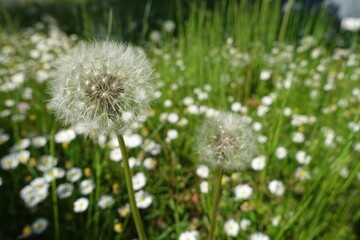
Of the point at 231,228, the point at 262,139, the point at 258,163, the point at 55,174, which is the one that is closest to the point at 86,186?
the point at 55,174

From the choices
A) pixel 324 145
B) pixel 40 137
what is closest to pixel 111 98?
pixel 40 137

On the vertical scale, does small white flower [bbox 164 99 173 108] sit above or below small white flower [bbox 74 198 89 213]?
above

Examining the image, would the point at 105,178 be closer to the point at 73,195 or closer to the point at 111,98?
the point at 73,195

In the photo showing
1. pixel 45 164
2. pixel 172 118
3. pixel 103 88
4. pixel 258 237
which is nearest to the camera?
pixel 103 88

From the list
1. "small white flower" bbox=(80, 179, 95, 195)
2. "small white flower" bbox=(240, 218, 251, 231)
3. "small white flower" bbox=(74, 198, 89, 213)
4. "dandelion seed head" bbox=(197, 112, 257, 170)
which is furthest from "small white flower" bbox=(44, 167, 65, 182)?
"small white flower" bbox=(240, 218, 251, 231)

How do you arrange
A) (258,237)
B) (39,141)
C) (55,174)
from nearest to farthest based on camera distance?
(258,237) → (55,174) → (39,141)

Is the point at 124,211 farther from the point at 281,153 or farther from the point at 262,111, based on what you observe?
the point at 262,111

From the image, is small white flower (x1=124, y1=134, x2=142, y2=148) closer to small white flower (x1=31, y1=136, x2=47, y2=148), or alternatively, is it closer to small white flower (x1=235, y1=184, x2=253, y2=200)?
small white flower (x1=31, y1=136, x2=47, y2=148)
